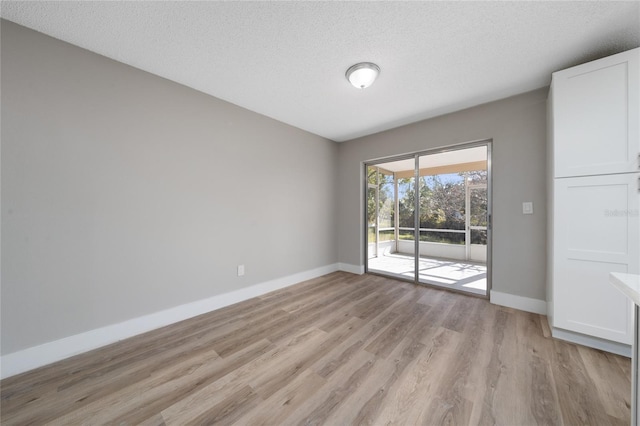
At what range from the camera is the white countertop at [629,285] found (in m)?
0.80

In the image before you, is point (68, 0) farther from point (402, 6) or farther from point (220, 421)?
point (220, 421)

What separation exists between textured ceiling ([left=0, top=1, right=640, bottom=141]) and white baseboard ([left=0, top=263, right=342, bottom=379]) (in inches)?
96.8

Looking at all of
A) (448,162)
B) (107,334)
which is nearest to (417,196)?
(448,162)

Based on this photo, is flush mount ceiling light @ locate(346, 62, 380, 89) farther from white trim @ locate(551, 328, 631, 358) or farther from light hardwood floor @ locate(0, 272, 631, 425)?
white trim @ locate(551, 328, 631, 358)

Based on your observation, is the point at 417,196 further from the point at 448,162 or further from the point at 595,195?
the point at 595,195

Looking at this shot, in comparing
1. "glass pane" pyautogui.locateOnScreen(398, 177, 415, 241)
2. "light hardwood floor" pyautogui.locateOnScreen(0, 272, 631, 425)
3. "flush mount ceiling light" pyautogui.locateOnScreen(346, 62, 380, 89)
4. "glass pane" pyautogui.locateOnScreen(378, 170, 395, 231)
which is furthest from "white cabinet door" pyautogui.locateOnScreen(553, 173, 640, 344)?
"glass pane" pyautogui.locateOnScreen(378, 170, 395, 231)

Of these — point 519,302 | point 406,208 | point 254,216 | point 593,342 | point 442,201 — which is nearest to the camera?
point 593,342

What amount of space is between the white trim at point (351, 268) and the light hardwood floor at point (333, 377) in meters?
1.74

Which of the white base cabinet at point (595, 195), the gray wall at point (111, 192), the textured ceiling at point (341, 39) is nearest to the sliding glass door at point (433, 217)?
the white base cabinet at point (595, 195)

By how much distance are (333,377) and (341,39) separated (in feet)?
8.52

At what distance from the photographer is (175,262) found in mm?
2389

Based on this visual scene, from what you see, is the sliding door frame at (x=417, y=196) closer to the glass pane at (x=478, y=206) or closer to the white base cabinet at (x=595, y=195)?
the glass pane at (x=478, y=206)

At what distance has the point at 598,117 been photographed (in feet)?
6.17

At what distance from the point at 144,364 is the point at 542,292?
158 inches
